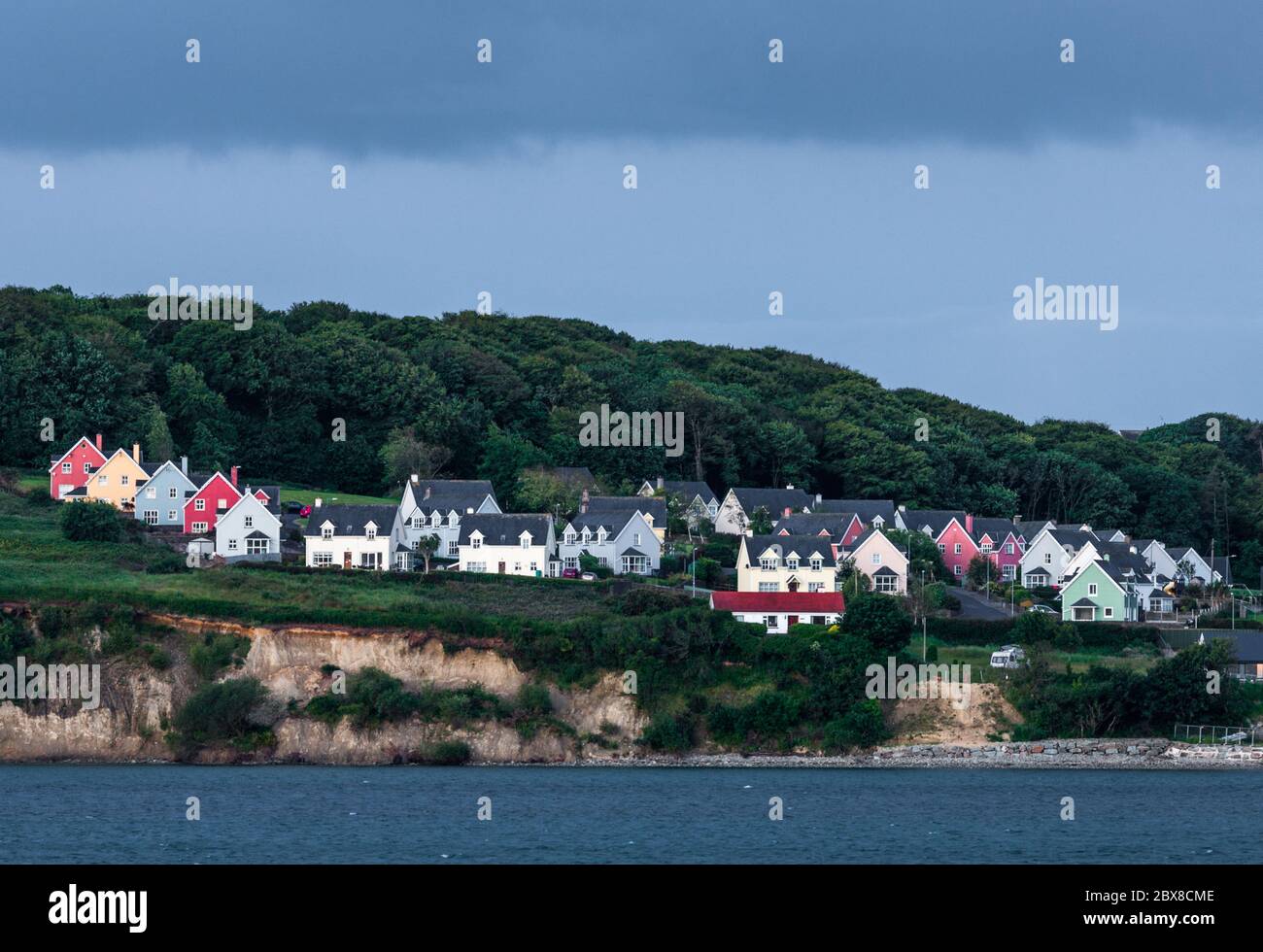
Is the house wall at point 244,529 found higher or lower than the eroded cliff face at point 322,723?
higher

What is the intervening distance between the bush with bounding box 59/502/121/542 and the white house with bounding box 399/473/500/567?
39.8 ft

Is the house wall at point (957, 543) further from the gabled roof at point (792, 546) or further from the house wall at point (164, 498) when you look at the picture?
the house wall at point (164, 498)

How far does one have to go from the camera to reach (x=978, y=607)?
80125mm

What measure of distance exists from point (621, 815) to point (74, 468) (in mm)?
45235

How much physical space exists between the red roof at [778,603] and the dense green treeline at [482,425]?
24.4m

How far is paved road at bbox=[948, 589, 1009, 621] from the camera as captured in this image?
3031 inches

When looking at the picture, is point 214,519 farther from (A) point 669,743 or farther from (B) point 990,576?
(B) point 990,576

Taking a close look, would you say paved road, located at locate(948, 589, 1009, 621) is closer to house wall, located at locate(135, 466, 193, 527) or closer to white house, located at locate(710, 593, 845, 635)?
white house, located at locate(710, 593, 845, 635)

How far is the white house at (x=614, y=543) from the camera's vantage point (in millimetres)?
82438

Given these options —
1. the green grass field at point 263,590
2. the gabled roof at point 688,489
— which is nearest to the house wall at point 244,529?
the green grass field at point 263,590

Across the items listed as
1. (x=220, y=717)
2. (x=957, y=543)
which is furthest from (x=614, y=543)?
(x=220, y=717)

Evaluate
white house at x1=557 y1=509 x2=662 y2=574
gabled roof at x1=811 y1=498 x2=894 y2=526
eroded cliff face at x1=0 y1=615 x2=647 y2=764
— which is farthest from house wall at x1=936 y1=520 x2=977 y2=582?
eroded cliff face at x1=0 y1=615 x2=647 y2=764

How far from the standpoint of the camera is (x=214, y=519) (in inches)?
3327

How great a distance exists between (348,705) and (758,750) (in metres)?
13.5
